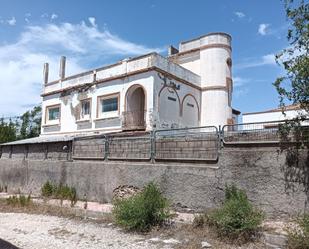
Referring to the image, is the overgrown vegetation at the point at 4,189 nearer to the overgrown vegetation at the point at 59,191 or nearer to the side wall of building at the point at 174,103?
the overgrown vegetation at the point at 59,191

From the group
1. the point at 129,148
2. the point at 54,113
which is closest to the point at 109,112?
the point at 54,113

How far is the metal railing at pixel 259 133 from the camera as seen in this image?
841 cm

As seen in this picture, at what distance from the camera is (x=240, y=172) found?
364 inches

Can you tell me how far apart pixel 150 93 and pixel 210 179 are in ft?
33.2

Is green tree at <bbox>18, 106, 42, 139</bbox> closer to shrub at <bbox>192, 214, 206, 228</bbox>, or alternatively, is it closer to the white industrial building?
the white industrial building

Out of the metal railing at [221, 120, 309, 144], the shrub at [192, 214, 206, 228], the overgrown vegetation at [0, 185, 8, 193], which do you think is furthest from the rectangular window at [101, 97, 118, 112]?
the shrub at [192, 214, 206, 228]

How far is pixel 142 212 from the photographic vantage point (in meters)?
8.27

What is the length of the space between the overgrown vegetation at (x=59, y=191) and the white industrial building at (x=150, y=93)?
611cm

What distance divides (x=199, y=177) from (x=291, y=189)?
2763mm

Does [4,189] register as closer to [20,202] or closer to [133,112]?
[20,202]

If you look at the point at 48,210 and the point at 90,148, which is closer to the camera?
the point at 48,210

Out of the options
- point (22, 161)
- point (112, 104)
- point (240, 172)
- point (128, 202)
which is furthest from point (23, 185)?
point (240, 172)

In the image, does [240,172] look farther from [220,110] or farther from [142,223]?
[220,110]

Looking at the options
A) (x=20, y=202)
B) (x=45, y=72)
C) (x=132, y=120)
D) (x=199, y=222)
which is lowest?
(x=20, y=202)
